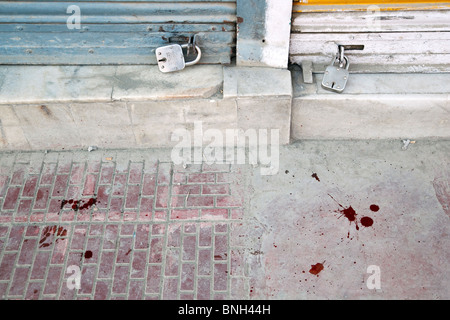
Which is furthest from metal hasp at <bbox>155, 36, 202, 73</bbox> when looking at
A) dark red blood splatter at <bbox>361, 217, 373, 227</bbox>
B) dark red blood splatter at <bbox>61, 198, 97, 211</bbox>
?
dark red blood splatter at <bbox>361, 217, 373, 227</bbox>

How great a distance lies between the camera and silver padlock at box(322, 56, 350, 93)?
423cm

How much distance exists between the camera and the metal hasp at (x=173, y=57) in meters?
4.23

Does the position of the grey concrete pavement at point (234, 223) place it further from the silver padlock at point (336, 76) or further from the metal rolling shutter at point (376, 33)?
the metal rolling shutter at point (376, 33)

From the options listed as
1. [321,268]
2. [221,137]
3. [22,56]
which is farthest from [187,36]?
[321,268]

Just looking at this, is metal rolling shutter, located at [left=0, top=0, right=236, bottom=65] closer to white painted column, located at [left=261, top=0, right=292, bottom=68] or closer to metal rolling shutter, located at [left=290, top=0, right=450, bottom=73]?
white painted column, located at [left=261, top=0, right=292, bottom=68]

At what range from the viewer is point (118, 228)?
412 centimetres

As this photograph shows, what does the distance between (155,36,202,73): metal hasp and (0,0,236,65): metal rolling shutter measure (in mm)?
100

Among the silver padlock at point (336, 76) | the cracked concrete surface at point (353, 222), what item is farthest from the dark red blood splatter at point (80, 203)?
the silver padlock at point (336, 76)

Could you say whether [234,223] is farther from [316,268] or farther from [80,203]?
[80,203]

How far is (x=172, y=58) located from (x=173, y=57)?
0.01 m

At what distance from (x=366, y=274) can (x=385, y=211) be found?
0.72 m

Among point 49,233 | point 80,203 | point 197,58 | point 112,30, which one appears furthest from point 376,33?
point 49,233
